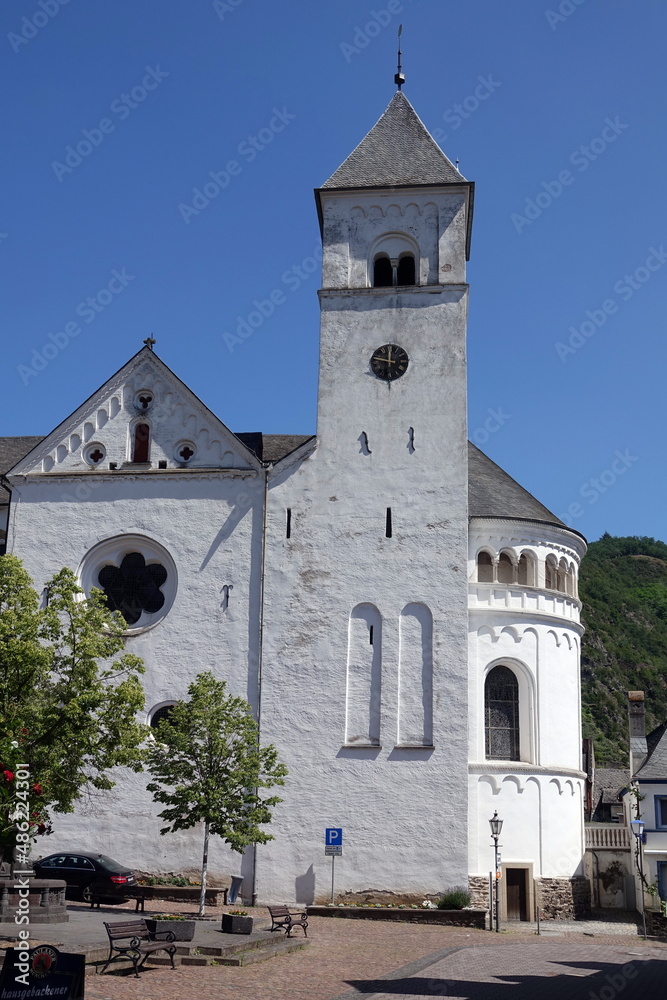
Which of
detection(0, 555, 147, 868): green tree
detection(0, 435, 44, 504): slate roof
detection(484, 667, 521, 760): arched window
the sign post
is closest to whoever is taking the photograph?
detection(0, 555, 147, 868): green tree

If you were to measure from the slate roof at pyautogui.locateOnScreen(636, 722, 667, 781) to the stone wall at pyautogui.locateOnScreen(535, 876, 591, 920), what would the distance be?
523 centimetres

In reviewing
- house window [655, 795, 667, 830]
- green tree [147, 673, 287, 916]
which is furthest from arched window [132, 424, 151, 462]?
house window [655, 795, 667, 830]

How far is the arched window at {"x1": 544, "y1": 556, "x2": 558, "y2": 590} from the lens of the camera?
35.6 metres

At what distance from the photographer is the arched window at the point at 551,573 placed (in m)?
35.6

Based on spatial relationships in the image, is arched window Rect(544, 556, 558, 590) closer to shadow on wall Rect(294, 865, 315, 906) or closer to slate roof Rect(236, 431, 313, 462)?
slate roof Rect(236, 431, 313, 462)

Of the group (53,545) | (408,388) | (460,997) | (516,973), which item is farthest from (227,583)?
(460,997)

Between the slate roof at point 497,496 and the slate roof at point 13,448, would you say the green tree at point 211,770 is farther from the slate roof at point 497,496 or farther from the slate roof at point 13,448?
the slate roof at point 13,448

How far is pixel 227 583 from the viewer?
33.3 m

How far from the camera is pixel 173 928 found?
19906 mm

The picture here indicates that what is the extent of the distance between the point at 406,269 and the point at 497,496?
854 centimetres

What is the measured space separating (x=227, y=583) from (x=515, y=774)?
10.8 meters

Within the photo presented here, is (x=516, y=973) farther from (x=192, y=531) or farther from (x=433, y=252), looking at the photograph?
(x=433, y=252)

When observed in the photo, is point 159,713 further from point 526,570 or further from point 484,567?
point 526,570

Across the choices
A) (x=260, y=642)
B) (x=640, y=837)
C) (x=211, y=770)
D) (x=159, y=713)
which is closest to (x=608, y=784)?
(x=640, y=837)
